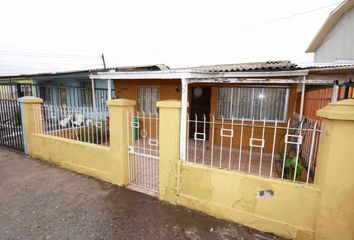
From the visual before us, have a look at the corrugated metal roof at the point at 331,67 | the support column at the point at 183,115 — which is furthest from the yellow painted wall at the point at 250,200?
the corrugated metal roof at the point at 331,67

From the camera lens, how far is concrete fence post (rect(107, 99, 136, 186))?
3630 millimetres

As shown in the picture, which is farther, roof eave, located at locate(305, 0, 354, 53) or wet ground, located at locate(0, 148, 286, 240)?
roof eave, located at locate(305, 0, 354, 53)

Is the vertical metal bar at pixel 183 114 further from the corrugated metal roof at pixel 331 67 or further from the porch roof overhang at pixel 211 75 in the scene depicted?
the corrugated metal roof at pixel 331 67

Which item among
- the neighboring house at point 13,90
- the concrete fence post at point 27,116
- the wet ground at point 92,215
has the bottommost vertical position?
the wet ground at point 92,215

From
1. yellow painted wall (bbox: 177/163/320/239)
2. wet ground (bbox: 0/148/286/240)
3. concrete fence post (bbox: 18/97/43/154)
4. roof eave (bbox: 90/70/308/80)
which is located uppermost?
roof eave (bbox: 90/70/308/80)

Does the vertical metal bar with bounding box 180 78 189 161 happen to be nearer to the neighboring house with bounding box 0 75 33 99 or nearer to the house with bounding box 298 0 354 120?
the house with bounding box 298 0 354 120

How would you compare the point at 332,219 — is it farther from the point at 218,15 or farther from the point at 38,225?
the point at 218,15

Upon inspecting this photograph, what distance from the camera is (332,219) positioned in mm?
2201

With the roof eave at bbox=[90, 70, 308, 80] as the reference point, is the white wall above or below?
above

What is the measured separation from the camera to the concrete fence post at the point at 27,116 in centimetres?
522

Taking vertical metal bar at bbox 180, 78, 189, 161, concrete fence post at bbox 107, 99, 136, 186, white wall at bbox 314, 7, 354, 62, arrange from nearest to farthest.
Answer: vertical metal bar at bbox 180, 78, 189, 161 < concrete fence post at bbox 107, 99, 136, 186 < white wall at bbox 314, 7, 354, 62

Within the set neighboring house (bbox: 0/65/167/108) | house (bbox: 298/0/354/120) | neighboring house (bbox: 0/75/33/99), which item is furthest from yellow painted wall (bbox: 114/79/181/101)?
house (bbox: 298/0/354/120)

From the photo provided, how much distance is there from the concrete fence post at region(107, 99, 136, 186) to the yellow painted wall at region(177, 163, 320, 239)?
4.39 ft

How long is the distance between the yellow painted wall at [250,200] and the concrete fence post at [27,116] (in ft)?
16.3
